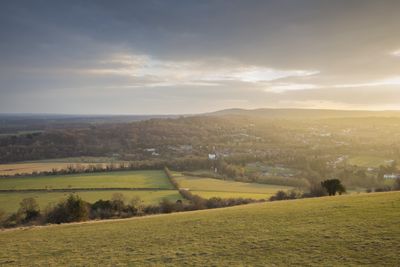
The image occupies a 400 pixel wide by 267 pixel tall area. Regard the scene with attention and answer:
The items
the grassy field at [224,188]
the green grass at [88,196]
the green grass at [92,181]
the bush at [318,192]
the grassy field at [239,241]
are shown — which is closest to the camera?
the grassy field at [239,241]

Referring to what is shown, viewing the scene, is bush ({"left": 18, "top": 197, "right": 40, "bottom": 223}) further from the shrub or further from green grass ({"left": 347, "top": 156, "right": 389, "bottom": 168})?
green grass ({"left": 347, "top": 156, "right": 389, "bottom": 168})

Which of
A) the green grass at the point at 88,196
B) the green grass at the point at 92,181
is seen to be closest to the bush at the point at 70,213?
the green grass at the point at 88,196

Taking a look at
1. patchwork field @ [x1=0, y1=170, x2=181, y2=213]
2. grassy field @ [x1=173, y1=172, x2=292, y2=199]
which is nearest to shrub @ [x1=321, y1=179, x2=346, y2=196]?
grassy field @ [x1=173, y1=172, x2=292, y2=199]

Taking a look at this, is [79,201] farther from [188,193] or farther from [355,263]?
[355,263]

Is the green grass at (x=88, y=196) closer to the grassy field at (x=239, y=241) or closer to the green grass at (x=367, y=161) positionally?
the grassy field at (x=239, y=241)

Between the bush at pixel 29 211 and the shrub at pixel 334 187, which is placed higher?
the shrub at pixel 334 187

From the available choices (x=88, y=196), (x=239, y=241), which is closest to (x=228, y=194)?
(x=88, y=196)
